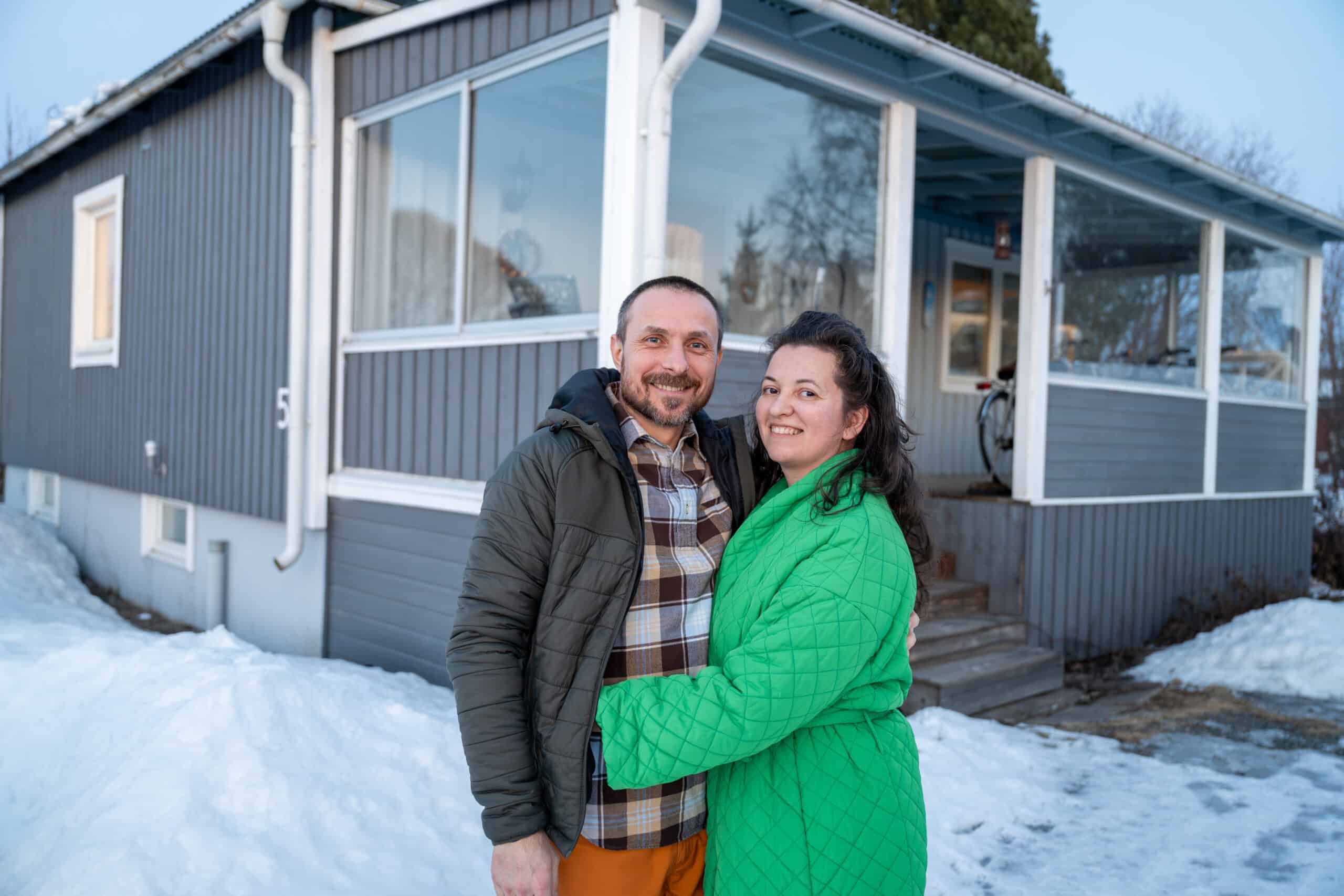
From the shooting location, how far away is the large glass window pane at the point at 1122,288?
6.61 meters

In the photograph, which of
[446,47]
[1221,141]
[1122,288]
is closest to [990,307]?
[1122,288]

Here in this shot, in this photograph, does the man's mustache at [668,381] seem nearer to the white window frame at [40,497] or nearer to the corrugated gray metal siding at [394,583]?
the corrugated gray metal siding at [394,583]

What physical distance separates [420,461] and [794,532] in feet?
12.9

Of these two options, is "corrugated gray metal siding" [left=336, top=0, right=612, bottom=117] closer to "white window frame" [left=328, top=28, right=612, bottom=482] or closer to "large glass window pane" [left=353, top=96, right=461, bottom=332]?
"white window frame" [left=328, top=28, right=612, bottom=482]

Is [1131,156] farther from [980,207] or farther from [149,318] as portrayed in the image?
[149,318]

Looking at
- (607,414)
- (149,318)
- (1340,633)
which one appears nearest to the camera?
(607,414)

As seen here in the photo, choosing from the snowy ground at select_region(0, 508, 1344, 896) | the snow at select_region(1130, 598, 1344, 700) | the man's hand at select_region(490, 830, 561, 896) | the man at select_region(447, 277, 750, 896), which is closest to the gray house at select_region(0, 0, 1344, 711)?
the snow at select_region(1130, 598, 1344, 700)

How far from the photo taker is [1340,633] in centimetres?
636

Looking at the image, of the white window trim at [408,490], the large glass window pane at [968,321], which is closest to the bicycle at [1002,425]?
the large glass window pane at [968,321]

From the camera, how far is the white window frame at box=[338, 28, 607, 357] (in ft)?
14.8

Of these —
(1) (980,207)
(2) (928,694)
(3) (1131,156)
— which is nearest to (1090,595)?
(2) (928,694)

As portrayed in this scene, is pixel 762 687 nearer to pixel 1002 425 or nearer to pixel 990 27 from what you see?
pixel 1002 425

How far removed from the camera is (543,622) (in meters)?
1.80

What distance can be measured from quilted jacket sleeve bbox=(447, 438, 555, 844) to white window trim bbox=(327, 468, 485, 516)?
2.95 meters
